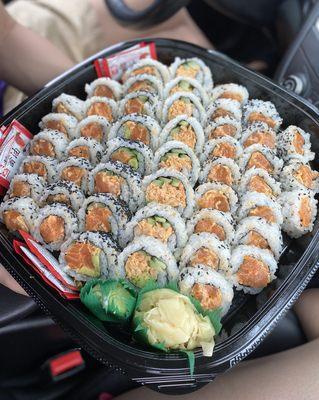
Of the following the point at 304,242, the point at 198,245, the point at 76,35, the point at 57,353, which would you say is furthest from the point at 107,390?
the point at 76,35

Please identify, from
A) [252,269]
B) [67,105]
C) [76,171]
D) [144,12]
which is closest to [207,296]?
[252,269]

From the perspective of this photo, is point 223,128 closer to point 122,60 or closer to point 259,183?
point 259,183

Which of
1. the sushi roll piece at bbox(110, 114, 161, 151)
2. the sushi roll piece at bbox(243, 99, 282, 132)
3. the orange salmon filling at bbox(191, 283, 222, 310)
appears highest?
the sushi roll piece at bbox(243, 99, 282, 132)

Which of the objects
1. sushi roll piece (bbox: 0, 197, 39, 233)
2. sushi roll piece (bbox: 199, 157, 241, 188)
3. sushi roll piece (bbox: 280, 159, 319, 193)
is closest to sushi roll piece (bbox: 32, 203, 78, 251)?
sushi roll piece (bbox: 0, 197, 39, 233)

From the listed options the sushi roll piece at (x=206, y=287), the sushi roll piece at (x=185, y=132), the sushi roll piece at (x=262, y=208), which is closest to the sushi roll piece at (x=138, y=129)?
the sushi roll piece at (x=185, y=132)

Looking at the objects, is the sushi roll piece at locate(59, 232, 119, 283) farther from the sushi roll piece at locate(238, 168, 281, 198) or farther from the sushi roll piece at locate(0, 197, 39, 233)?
the sushi roll piece at locate(238, 168, 281, 198)

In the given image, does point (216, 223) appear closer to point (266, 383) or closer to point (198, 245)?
point (198, 245)
